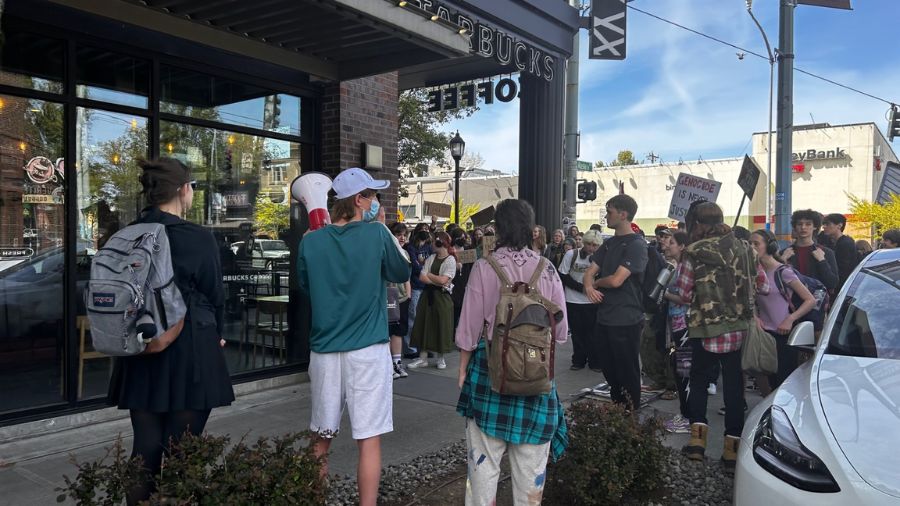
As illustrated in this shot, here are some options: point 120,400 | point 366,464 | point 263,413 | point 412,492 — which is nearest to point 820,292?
point 412,492

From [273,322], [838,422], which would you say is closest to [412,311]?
[273,322]

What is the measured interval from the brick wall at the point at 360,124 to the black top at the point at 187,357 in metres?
4.10

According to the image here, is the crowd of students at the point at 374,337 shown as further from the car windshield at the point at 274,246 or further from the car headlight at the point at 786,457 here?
the car windshield at the point at 274,246

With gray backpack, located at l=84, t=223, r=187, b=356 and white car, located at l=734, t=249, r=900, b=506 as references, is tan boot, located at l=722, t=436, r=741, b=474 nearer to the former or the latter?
white car, located at l=734, t=249, r=900, b=506

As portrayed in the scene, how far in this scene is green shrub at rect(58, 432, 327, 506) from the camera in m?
2.40

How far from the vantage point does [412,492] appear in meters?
4.02

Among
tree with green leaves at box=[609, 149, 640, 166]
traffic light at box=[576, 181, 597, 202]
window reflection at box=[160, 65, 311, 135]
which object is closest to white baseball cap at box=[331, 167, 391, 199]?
window reflection at box=[160, 65, 311, 135]

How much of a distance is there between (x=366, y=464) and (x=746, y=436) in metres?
1.97

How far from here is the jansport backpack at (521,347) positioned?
9.48ft

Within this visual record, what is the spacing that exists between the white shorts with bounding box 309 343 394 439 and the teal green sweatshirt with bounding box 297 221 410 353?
0.06 m

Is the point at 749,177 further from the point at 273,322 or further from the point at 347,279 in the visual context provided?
the point at 347,279

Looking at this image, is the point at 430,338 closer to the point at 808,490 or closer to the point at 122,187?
the point at 122,187

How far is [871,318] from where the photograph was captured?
3434 mm

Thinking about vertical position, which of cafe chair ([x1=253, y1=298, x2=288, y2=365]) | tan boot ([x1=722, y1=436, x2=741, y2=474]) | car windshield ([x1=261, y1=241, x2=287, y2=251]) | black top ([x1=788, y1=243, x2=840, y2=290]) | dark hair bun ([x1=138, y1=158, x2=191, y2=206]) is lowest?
tan boot ([x1=722, y1=436, x2=741, y2=474])
